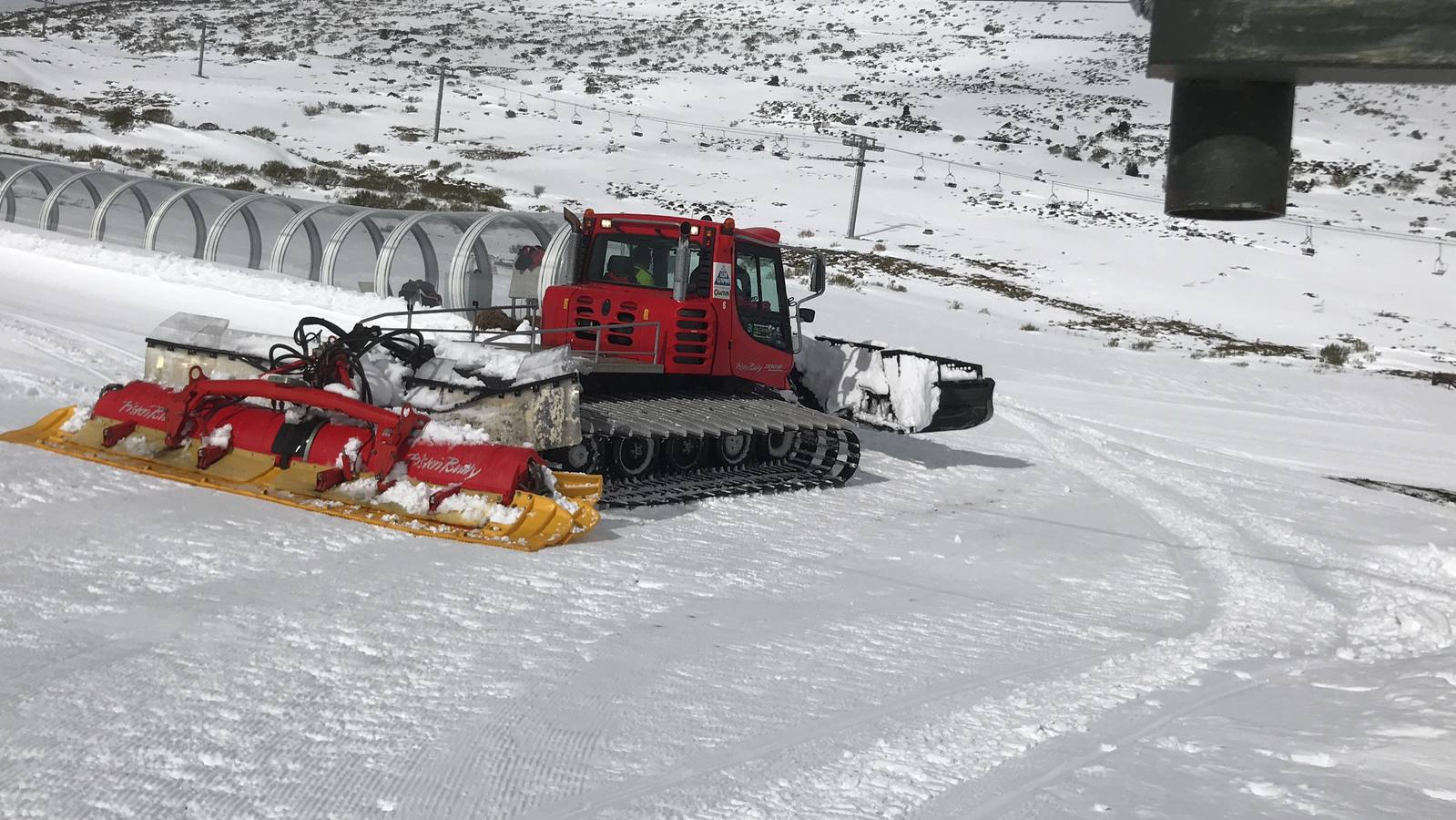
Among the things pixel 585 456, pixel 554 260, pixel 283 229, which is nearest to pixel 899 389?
pixel 585 456

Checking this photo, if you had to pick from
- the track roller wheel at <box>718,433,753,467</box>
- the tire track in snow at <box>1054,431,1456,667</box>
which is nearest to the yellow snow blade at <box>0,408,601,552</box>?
the track roller wheel at <box>718,433,753,467</box>

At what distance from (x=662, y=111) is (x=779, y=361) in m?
47.3

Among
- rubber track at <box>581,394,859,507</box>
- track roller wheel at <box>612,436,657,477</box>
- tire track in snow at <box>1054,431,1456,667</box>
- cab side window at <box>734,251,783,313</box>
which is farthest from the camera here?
cab side window at <box>734,251,783,313</box>

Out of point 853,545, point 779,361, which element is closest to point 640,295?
point 779,361

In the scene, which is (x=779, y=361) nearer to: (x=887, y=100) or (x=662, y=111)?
(x=662, y=111)

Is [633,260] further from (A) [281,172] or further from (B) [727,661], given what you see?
(A) [281,172]

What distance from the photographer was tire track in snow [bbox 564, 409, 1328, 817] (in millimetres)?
4254

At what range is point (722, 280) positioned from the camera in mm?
11359

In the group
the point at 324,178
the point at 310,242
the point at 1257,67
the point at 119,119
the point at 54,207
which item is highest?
the point at 119,119

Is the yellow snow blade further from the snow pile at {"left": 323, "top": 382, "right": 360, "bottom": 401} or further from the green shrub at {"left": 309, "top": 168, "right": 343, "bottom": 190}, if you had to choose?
the green shrub at {"left": 309, "top": 168, "right": 343, "bottom": 190}

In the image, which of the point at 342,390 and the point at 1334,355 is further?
the point at 1334,355

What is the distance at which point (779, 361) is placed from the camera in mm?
12172

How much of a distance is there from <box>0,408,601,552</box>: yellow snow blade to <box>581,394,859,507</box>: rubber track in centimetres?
96

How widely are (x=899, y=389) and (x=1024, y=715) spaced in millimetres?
7098
